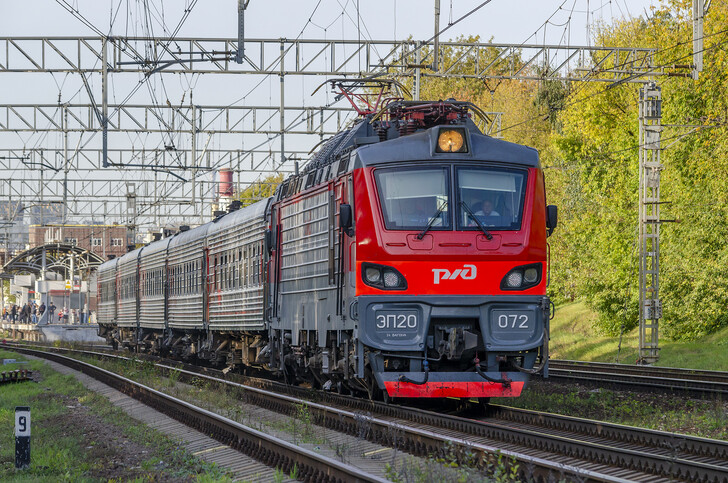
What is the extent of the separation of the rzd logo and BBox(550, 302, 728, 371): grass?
12847 millimetres

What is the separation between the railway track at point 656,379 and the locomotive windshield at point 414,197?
5.15 metres

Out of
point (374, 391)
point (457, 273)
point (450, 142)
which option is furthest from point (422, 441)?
point (450, 142)

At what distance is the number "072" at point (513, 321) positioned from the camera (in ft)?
40.5

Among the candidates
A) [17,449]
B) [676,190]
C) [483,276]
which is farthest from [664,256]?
[17,449]

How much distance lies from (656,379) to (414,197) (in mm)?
7738

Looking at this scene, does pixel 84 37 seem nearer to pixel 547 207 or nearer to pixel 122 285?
pixel 122 285

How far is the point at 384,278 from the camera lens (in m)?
12.2

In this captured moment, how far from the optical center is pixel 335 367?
45.6ft

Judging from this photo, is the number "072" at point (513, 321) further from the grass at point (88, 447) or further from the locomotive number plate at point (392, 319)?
the grass at point (88, 447)

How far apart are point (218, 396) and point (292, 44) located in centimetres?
1223

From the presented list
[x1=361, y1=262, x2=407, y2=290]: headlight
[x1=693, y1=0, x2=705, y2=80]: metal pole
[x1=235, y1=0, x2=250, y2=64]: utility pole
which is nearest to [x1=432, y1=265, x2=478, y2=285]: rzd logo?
[x1=361, y1=262, x2=407, y2=290]: headlight

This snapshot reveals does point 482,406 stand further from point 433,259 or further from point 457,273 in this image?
point 433,259

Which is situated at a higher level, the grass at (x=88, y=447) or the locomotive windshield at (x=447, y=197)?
the locomotive windshield at (x=447, y=197)

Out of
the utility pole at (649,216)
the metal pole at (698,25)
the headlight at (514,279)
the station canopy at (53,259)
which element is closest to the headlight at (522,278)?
the headlight at (514,279)
